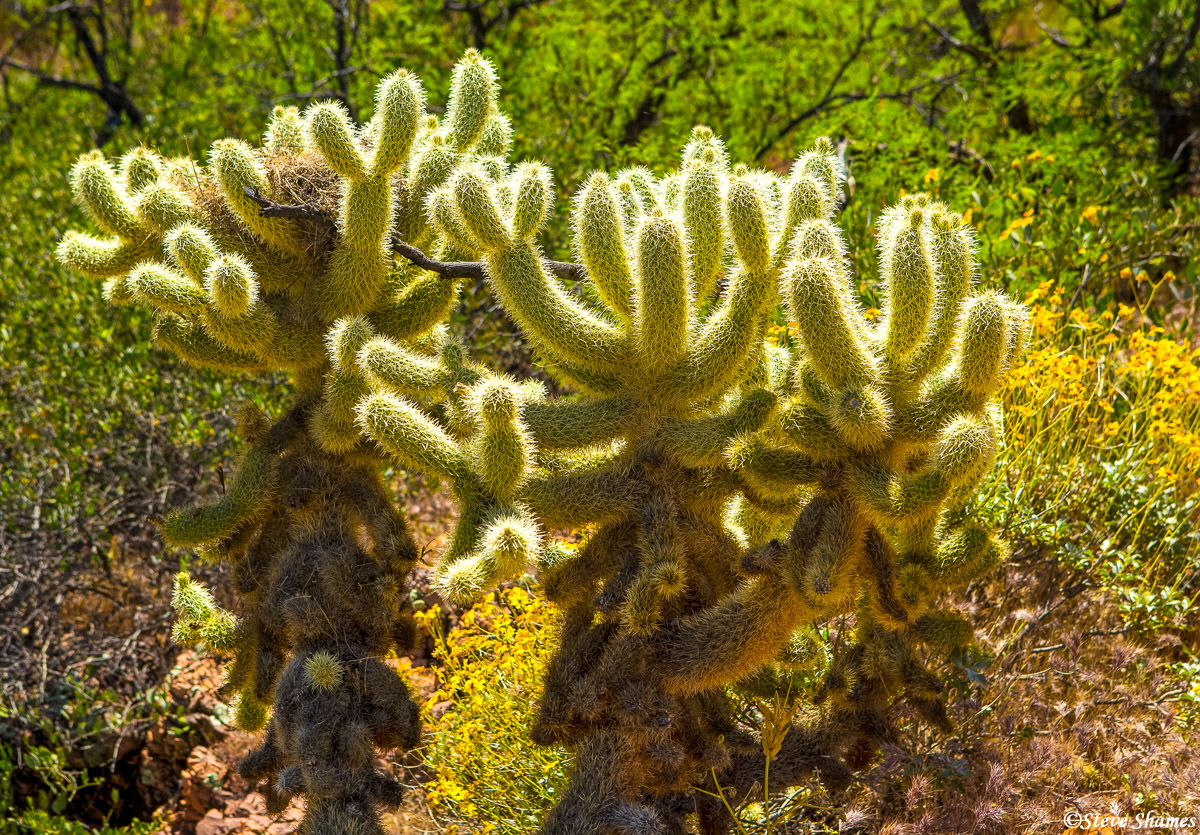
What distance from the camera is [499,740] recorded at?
3549 millimetres

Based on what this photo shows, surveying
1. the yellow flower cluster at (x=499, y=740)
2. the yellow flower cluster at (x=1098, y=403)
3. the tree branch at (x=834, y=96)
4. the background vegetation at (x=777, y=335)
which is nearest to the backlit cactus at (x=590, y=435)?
the background vegetation at (x=777, y=335)

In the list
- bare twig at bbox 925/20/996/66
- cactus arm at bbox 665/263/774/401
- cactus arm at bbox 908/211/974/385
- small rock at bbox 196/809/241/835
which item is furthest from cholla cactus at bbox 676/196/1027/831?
bare twig at bbox 925/20/996/66

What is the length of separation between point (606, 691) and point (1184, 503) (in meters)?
2.90

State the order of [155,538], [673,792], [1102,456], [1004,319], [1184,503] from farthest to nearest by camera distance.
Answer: [155,538] → [1102,456] → [1184,503] → [673,792] → [1004,319]

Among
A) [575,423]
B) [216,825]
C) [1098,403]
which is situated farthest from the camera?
[216,825]

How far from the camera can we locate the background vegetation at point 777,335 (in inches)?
138

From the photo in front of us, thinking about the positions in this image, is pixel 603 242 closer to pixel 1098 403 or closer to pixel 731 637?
pixel 731 637

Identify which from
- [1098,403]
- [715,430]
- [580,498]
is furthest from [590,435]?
[1098,403]

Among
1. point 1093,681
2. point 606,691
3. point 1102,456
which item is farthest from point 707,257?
point 1102,456

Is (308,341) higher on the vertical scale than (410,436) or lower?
higher

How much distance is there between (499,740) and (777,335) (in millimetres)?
2058

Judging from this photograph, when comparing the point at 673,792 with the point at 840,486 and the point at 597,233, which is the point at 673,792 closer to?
the point at 840,486

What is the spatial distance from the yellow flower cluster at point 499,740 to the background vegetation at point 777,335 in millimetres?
17

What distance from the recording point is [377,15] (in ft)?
27.1
